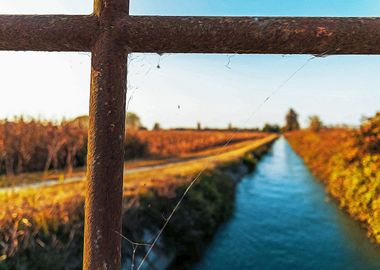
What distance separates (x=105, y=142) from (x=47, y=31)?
0.37m

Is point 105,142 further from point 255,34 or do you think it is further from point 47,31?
point 255,34

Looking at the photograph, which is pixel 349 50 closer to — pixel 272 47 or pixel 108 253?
pixel 272 47

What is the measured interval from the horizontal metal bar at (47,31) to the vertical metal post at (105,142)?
0.14ft

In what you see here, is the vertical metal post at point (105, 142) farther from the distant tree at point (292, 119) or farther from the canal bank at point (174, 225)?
the distant tree at point (292, 119)

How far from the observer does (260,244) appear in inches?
341

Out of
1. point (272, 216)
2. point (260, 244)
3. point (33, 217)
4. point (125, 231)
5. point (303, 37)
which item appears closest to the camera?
point (303, 37)

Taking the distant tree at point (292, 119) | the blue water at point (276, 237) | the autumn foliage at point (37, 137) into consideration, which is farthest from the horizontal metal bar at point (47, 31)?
the distant tree at point (292, 119)

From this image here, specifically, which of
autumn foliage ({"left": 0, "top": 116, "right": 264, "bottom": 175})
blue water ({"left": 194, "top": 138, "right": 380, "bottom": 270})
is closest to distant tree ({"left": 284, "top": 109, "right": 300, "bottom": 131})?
blue water ({"left": 194, "top": 138, "right": 380, "bottom": 270})

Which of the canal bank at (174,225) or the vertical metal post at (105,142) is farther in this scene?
the canal bank at (174,225)

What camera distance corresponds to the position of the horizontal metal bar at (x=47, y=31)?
1035mm

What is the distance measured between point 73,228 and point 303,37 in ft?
15.8

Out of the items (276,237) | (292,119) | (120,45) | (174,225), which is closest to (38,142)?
(174,225)

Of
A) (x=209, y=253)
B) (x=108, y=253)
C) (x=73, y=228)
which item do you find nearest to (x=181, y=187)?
(x=209, y=253)

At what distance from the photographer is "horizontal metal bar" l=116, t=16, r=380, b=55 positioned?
987 millimetres
